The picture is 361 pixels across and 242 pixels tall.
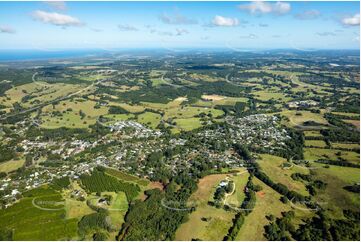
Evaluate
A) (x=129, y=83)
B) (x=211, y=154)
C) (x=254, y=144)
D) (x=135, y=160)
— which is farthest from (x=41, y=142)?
(x=129, y=83)

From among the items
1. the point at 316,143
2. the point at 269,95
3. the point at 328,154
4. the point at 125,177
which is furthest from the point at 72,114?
the point at 328,154

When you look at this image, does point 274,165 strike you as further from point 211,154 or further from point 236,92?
point 236,92

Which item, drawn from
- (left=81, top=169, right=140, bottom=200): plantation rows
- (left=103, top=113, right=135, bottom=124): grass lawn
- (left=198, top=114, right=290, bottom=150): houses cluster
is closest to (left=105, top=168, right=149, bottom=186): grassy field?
(left=81, top=169, right=140, bottom=200): plantation rows

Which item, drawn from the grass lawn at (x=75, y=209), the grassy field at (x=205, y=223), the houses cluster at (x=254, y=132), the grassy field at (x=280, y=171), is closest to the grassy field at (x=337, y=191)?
the grassy field at (x=280, y=171)

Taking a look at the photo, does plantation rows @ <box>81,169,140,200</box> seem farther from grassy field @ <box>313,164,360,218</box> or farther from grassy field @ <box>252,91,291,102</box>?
grassy field @ <box>252,91,291,102</box>

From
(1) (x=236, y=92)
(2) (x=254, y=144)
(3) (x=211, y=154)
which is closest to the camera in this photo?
(3) (x=211, y=154)

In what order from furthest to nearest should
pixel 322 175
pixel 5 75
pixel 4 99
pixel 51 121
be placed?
pixel 5 75 → pixel 4 99 → pixel 51 121 → pixel 322 175

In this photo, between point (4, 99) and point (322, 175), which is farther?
point (4, 99)
